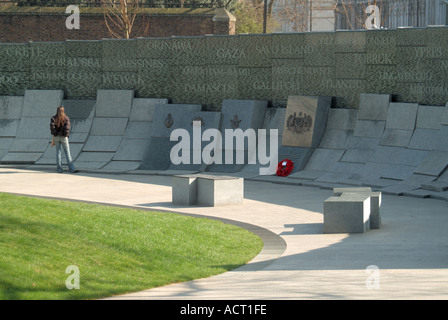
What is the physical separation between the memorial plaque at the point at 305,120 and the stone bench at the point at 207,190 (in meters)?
5.97

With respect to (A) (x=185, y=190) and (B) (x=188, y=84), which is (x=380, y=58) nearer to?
(B) (x=188, y=84)

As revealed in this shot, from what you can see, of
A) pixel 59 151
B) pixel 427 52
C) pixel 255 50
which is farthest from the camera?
pixel 255 50

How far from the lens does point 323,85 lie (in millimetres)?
24578

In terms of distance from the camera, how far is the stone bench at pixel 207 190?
18.1 metres

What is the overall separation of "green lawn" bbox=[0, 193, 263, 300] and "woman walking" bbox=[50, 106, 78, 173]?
963cm

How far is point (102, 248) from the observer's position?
11.9 metres

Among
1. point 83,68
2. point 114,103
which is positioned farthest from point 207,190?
point 83,68

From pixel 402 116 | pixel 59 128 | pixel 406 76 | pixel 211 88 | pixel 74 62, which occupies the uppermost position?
pixel 74 62

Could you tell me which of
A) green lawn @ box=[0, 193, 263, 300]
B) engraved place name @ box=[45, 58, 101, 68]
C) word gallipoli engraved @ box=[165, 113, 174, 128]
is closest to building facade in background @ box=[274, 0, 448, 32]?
engraved place name @ box=[45, 58, 101, 68]

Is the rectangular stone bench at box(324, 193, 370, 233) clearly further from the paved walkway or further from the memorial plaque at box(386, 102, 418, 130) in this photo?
the memorial plaque at box(386, 102, 418, 130)

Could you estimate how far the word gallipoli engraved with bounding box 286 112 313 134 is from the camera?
24.0 meters

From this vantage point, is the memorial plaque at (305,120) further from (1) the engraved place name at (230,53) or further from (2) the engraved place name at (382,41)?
(1) the engraved place name at (230,53)

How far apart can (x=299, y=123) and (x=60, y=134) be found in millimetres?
6923
